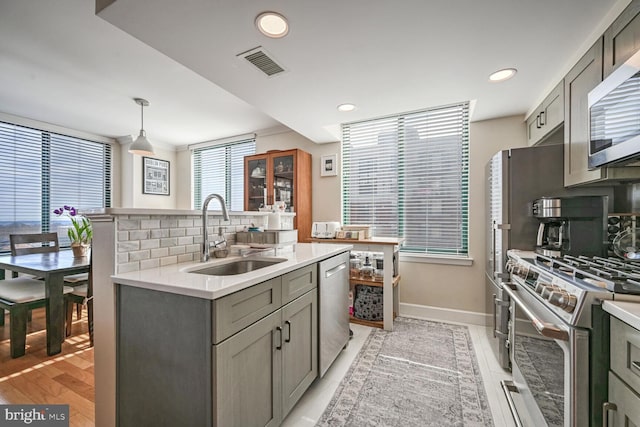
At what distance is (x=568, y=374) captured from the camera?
0.94 m

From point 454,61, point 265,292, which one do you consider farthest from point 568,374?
point 454,61

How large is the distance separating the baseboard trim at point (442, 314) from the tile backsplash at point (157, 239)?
7.82 feet

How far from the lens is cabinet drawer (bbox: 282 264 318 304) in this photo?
143 centimetres

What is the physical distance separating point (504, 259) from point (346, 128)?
237cm

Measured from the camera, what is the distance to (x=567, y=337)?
0.93 meters

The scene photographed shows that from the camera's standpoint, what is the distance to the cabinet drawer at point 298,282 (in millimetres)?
1432

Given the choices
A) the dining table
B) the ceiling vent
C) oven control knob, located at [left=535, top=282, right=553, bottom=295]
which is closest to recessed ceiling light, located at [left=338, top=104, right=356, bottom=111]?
the ceiling vent

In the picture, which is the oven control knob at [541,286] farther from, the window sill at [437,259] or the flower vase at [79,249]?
the flower vase at [79,249]

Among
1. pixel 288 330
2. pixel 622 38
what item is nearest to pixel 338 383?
pixel 288 330

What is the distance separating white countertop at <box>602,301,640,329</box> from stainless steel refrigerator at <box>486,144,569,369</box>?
40.2 inches

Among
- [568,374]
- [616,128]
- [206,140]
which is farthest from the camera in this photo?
[206,140]

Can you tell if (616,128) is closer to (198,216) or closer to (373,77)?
(373,77)

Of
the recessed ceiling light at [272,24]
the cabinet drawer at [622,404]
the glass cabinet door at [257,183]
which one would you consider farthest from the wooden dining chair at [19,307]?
the cabinet drawer at [622,404]

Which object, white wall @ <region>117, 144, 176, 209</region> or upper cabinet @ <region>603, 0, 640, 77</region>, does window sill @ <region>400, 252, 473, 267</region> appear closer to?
upper cabinet @ <region>603, 0, 640, 77</region>
